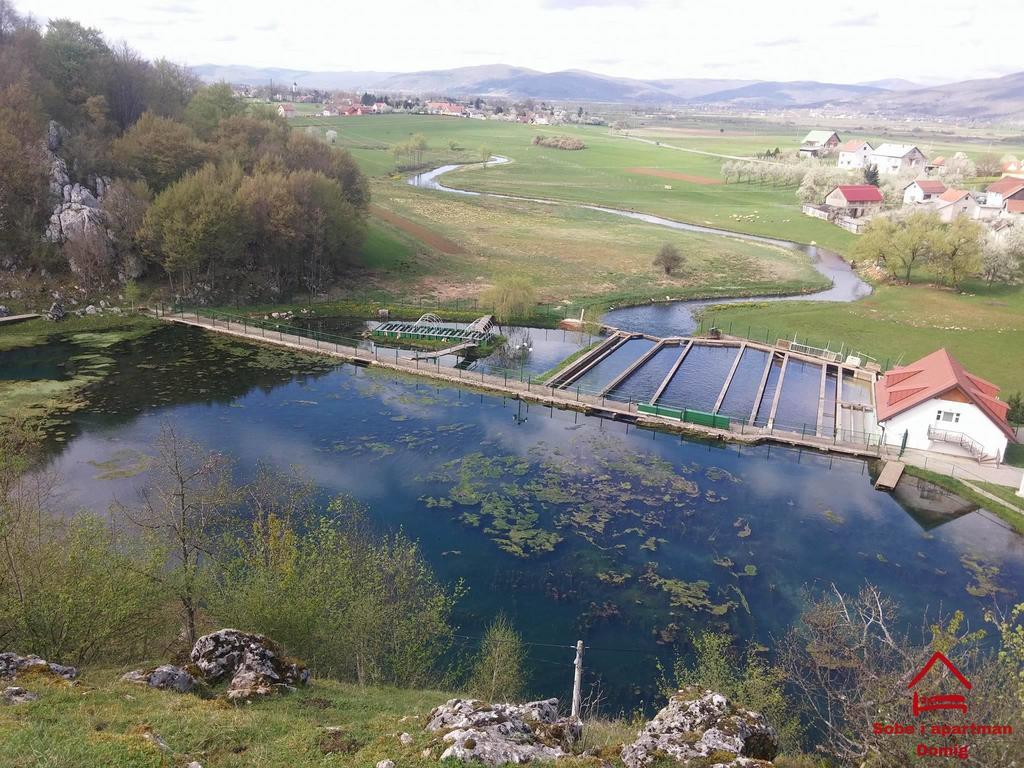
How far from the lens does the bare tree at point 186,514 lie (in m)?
21.1

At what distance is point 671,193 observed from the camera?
147 m

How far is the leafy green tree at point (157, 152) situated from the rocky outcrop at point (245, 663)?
6485 cm

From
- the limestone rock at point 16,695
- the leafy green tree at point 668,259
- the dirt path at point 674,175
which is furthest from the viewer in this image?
the dirt path at point 674,175

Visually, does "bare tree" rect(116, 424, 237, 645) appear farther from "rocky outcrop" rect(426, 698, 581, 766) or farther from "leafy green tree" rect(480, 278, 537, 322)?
"leafy green tree" rect(480, 278, 537, 322)

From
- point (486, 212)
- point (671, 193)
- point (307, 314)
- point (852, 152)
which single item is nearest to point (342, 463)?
point (307, 314)

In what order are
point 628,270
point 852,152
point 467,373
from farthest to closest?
point 852,152
point 628,270
point 467,373

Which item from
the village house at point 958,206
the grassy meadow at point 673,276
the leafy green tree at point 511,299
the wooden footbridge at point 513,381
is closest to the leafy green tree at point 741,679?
the wooden footbridge at point 513,381

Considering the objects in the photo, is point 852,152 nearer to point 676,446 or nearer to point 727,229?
point 727,229

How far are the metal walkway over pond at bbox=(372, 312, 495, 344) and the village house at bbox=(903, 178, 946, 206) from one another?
98005mm

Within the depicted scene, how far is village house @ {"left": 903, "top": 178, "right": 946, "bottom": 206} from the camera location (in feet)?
404

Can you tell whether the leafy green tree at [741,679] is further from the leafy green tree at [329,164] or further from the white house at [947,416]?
the leafy green tree at [329,164]

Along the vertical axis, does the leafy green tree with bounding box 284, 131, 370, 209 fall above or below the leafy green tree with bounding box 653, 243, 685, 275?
above

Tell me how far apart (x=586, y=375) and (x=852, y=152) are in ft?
536

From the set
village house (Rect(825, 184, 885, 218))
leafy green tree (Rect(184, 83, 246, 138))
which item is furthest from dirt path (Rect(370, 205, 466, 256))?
village house (Rect(825, 184, 885, 218))
